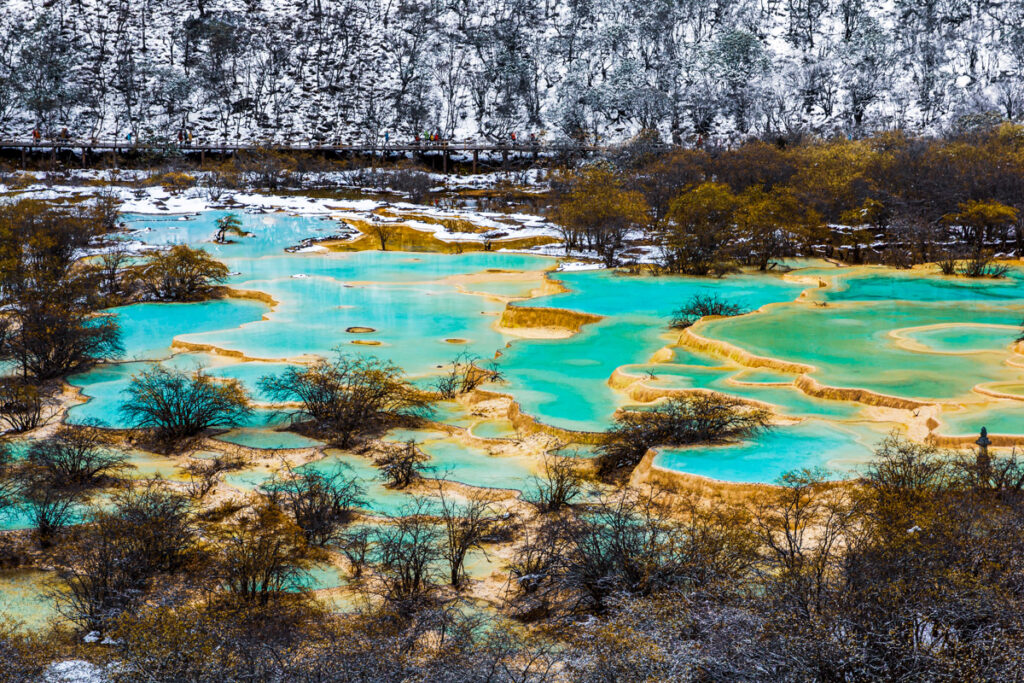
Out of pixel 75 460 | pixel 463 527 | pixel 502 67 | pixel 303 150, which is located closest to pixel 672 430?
pixel 463 527

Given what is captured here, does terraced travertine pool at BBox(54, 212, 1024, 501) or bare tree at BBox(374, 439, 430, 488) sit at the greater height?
terraced travertine pool at BBox(54, 212, 1024, 501)

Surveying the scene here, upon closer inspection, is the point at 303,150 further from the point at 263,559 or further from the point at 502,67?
the point at 263,559

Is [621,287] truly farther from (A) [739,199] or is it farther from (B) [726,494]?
(B) [726,494]

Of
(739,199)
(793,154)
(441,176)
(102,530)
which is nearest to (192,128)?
(441,176)

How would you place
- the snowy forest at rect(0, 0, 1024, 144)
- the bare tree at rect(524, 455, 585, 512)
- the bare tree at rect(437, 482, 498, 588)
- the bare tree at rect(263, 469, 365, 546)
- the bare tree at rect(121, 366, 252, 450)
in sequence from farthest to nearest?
the snowy forest at rect(0, 0, 1024, 144), the bare tree at rect(121, 366, 252, 450), the bare tree at rect(524, 455, 585, 512), the bare tree at rect(263, 469, 365, 546), the bare tree at rect(437, 482, 498, 588)

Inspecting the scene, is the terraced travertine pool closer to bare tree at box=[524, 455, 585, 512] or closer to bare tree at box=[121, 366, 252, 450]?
bare tree at box=[121, 366, 252, 450]

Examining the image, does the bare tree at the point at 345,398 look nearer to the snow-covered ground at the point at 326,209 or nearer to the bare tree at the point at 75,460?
the bare tree at the point at 75,460

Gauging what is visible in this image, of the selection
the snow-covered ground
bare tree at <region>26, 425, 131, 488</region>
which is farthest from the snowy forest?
bare tree at <region>26, 425, 131, 488</region>

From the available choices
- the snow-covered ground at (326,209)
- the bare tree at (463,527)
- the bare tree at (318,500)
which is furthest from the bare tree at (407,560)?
the snow-covered ground at (326,209)
